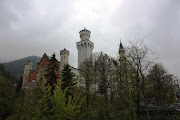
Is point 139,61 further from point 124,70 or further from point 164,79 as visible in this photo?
point 164,79

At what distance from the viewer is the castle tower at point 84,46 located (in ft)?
161

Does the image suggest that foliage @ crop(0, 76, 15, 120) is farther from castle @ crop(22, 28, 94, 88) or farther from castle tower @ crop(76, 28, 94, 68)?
castle tower @ crop(76, 28, 94, 68)

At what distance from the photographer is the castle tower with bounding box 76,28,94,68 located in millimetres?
48978

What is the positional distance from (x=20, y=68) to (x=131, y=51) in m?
147

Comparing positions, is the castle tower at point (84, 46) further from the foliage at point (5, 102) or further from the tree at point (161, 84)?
the tree at point (161, 84)

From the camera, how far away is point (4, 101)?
93.5 ft

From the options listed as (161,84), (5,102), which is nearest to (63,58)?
(5,102)

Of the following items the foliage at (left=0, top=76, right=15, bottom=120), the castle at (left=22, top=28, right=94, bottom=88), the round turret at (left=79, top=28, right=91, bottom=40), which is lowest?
the foliage at (left=0, top=76, right=15, bottom=120)

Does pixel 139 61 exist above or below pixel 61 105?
above

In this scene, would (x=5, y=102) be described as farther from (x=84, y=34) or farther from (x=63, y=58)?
(x=84, y=34)

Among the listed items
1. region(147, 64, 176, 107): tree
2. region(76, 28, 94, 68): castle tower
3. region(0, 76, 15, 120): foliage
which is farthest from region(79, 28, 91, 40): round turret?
region(0, 76, 15, 120): foliage

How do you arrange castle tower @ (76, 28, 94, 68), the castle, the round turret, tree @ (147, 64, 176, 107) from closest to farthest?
tree @ (147, 64, 176, 107) < the castle < castle tower @ (76, 28, 94, 68) < the round turret

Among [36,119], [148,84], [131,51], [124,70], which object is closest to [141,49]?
[131,51]

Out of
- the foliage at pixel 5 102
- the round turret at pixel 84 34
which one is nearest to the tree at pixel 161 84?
the round turret at pixel 84 34
